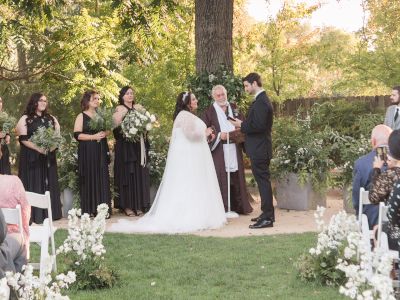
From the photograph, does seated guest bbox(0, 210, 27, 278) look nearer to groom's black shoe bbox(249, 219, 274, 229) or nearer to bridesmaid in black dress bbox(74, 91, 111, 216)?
groom's black shoe bbox(249, 219, 274, 229)

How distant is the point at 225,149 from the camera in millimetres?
11820

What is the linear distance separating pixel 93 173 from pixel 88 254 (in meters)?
4.59

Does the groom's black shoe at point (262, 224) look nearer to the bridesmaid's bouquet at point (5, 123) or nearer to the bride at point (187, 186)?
the bride at point (187, 186)

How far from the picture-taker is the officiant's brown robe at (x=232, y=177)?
38.9 feet

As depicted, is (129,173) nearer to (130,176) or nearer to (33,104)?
(130,176)

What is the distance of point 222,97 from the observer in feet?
38.7

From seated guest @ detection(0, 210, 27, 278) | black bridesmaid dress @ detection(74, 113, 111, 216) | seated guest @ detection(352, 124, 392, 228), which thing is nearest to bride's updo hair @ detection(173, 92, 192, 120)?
black bridesmaid dress @ detection(74, 113, 111, 216)

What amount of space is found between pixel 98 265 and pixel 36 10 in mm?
7565

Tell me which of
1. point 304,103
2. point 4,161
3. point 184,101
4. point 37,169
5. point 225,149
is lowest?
point 37,169

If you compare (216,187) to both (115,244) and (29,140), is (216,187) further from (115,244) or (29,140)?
(29,140)

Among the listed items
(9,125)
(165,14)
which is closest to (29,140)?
(9,125)

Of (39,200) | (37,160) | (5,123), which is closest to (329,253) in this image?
(39,200)

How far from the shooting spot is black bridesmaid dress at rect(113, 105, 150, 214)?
1178 centimetres

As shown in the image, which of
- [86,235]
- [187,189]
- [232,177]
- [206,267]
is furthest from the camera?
[232,177]
